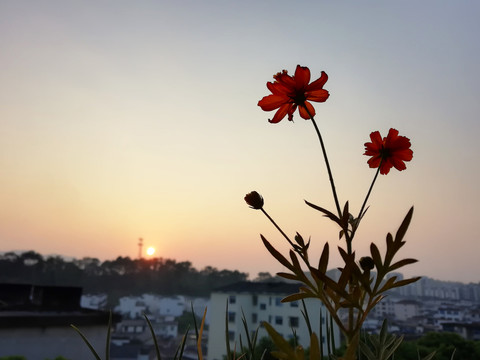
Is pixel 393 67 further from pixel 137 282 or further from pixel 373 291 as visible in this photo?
pixel 137 282

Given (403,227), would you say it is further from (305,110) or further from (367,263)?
(305,110)

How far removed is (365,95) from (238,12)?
1630mm

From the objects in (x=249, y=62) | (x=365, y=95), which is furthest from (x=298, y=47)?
(x=249, y=62)

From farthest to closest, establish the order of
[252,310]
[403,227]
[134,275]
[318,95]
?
[134,275] < [252,310] < [318,95] < [403,227]

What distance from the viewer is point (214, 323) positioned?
25.1 metres

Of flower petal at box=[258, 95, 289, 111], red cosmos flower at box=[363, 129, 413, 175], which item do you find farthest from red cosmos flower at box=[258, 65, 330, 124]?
red cosmos flower at box=[363, 129, 413, 175]

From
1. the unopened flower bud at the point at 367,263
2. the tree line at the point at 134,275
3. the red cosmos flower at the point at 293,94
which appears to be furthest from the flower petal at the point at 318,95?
the tree line at the point at 134,275

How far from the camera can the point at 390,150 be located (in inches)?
22.7

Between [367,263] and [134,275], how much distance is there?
4348 centimetres

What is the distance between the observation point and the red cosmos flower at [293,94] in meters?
0.52

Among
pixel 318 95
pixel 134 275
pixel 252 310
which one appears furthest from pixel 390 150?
pixel 134 275

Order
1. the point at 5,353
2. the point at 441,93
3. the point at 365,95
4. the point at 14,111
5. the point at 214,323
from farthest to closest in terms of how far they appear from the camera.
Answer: the point at 214,323, the point at 14,111, the point at 5,353, the point at 441,93, the point at 365,95

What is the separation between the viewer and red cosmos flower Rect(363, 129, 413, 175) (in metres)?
0.57

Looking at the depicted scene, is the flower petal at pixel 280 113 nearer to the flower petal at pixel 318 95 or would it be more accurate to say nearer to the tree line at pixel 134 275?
the flower petal at pixel 318 95
